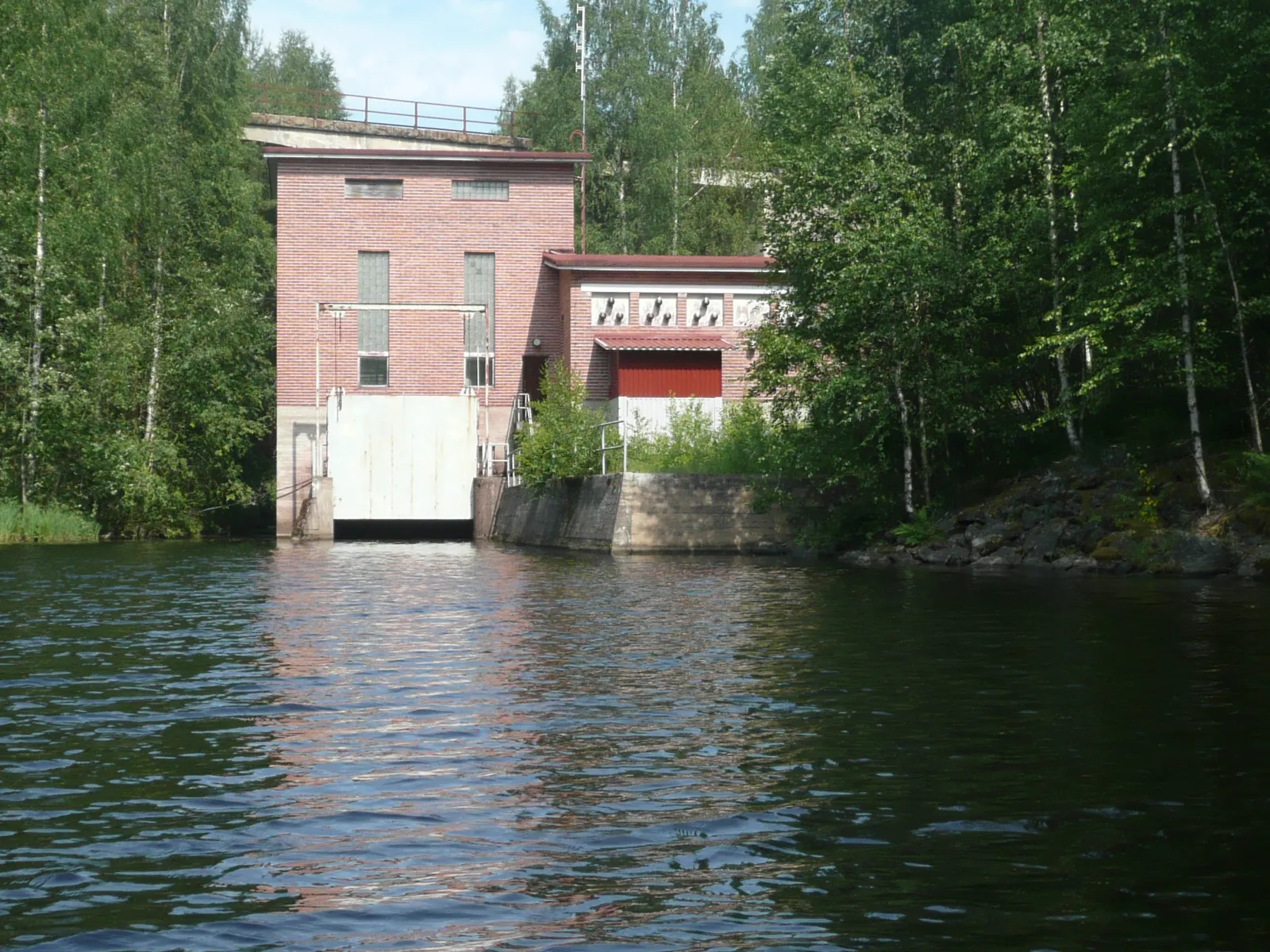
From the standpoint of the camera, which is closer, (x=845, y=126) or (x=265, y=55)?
(x=845, y=126)

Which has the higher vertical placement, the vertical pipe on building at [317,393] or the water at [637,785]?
the vertical pipe on building at [317,393]

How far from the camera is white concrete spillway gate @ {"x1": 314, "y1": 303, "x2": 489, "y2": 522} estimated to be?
143 ft

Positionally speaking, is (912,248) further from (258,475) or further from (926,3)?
(258,475)

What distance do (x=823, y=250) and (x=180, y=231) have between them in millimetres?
26709

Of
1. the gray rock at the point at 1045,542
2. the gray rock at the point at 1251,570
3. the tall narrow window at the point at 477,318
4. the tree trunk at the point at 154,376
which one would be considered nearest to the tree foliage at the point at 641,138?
the tall narrow window at the point at 477,318

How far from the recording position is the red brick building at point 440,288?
46.6 m

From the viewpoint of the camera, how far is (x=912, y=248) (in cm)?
2997

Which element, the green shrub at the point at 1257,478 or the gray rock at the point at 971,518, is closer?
the green shrub at the point at 1257,478

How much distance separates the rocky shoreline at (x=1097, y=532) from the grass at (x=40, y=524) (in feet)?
72.5

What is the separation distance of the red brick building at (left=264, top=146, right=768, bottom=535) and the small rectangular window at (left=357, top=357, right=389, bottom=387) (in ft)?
0.17

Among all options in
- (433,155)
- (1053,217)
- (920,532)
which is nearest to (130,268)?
(433,155)

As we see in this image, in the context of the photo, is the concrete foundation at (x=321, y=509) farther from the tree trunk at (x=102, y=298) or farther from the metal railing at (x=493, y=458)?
the tree trunk at (x=102, y=298)

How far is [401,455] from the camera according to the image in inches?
1726

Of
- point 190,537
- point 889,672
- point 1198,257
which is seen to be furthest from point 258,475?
point 889,672
